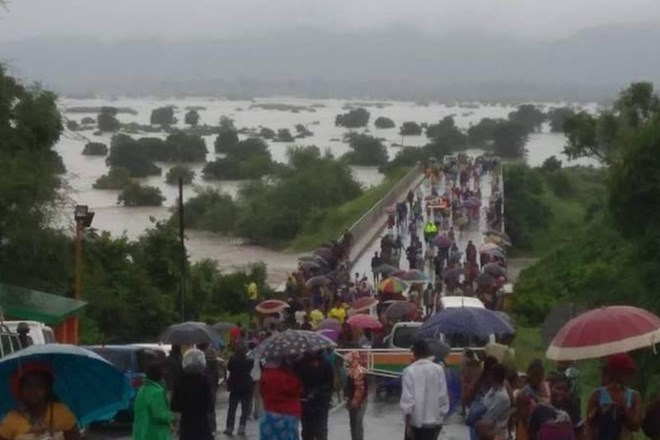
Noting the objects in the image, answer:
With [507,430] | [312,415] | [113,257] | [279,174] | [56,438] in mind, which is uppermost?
[56,438]

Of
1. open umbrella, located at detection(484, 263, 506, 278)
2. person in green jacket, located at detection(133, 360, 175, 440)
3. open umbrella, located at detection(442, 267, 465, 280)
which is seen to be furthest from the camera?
open umbrella, located at detection(484, 263, 506, 278)

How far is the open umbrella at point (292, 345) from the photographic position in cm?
1352

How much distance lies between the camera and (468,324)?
18.6 meters

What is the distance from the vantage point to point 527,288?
4266 cm

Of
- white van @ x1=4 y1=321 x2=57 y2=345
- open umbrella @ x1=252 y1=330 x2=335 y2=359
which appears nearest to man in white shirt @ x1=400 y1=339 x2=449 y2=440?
open umbrella @ x1=252 y1=330 x2=335 y2=359

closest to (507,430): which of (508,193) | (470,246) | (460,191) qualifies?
(470,246)

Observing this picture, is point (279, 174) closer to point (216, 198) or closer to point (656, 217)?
point (216, 198)

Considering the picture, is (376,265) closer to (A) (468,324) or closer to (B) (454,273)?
(B) (454,273)

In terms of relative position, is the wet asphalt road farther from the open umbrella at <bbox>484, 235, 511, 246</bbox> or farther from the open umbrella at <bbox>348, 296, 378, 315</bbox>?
the open umbrella at <bbox>484, 235, 511, 246</bbox>

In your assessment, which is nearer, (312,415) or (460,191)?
(312,415)

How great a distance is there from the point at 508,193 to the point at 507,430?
62401mm

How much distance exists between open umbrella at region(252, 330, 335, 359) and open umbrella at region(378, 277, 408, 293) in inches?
717

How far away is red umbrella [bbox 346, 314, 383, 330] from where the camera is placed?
81.6 feet

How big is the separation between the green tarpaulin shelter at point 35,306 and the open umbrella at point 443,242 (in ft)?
64.7
